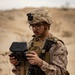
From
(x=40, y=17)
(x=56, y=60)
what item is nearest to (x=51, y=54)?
(x=56, y=60)

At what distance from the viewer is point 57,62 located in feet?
14.8

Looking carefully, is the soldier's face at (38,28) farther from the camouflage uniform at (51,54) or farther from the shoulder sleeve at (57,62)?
the shoulder sleeve at (57,62)

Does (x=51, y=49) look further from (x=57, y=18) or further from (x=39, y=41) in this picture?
(x=57, y=18)

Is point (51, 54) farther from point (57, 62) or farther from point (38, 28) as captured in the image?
point (38, 28)

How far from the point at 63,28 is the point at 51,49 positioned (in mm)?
36156

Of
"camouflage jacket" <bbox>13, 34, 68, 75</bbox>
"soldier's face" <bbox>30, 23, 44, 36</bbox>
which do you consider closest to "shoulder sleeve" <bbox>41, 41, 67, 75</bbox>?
"camouflage jacket" <bbox>13, 34, 68, 75</bbox>

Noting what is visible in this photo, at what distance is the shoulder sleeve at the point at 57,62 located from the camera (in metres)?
4.45

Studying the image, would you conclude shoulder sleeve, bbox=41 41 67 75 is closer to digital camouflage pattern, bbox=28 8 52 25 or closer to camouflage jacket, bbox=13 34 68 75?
camouflage jacket, bbox=13 34 68 75

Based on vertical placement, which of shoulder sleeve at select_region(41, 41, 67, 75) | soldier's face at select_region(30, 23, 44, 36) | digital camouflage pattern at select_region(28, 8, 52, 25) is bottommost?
shoulder sleeve at select_region(41, 41, 67, 75)

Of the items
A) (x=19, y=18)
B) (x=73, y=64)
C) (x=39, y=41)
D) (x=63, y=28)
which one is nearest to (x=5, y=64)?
(x=73, y=64)

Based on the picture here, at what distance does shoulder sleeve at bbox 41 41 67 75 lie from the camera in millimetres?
4453

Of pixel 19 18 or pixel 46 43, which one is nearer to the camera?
pixel 46 43

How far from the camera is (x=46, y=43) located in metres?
4.55

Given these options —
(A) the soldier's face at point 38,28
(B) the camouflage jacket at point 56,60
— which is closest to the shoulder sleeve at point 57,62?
(B) the camouflage jacket at point 56,60
